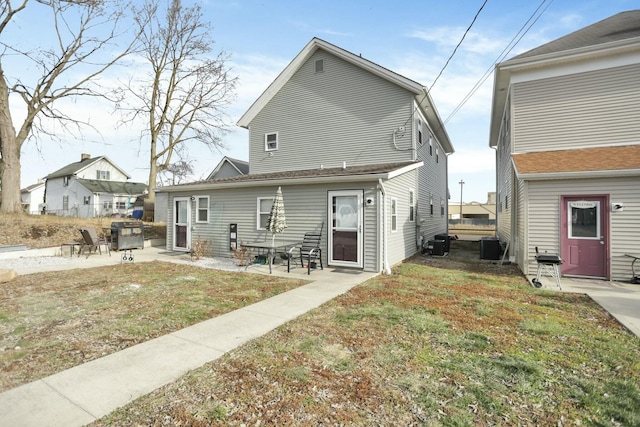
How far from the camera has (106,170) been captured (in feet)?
127

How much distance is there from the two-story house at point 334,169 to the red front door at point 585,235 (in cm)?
456

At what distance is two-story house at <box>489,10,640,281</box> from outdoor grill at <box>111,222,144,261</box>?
1553cm

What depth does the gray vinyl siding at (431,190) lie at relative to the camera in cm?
1383

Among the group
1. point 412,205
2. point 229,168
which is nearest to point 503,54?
point 412,205

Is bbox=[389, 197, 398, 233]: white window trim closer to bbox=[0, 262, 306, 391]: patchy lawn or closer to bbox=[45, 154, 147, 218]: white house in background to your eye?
bbox=[0, 262, 306, 391]: patchy lawn

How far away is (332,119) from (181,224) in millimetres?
8130

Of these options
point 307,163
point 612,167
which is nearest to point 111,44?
point 307,163

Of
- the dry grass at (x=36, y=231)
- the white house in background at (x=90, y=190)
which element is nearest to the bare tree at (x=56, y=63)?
the dry grass at (x=36, y=231)

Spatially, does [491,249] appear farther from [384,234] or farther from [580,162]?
[384,234]

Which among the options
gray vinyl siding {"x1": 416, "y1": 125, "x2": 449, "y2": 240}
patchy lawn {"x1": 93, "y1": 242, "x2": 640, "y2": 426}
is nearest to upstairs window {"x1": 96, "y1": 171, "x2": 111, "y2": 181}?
gray vinyl siding {"x1": 416, "y1": 125, "x2": 449, "y2": 240}

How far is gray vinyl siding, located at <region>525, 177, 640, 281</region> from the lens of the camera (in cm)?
792

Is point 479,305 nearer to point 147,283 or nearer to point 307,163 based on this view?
point 147,283

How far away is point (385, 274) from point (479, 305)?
3.16 m

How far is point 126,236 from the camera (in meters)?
14.0
